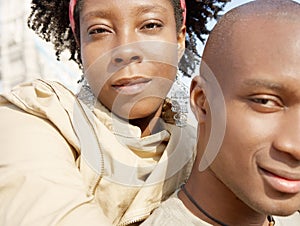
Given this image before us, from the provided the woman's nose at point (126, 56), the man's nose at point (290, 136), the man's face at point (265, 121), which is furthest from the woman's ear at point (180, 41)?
the man's nose at point (290, 136)

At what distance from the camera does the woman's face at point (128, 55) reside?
1.52 meters

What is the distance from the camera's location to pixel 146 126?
1645mm

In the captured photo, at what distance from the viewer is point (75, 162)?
140cm

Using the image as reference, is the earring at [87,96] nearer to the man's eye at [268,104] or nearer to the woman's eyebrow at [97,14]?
the woman's eyebrow at [97,14]

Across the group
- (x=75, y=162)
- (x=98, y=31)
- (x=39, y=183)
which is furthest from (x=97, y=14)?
(x=39, y=183)

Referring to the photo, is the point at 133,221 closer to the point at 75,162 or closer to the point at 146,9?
the point at 75,162

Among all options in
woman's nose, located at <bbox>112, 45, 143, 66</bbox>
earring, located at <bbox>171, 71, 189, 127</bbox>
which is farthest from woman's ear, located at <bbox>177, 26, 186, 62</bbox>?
woman's nose, located at <bbox>112, 45, 143, 66</bbox>

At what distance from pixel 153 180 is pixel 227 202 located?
22 cm

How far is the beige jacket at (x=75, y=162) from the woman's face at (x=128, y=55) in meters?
0.07

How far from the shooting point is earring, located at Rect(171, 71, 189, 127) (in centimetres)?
171

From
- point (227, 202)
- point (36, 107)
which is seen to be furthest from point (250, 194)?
point (36, 107)

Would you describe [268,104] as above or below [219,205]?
above

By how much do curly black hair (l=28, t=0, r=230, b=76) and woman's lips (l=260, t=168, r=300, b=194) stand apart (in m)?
0.85

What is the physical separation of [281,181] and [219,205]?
0.22 metres
